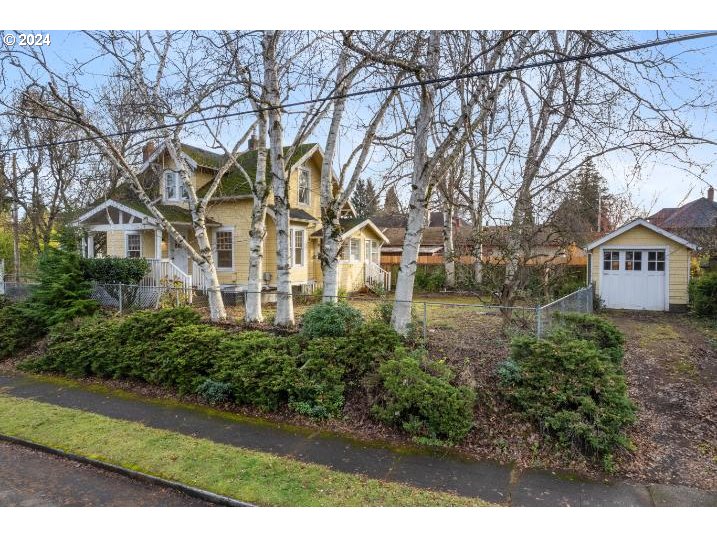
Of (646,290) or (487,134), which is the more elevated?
(487,134)

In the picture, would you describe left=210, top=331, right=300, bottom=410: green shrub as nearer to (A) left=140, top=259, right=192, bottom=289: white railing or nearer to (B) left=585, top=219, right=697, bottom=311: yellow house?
(A) left=140, top=259, right=192, bottom=289: white railing

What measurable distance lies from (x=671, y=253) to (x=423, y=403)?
13599mm

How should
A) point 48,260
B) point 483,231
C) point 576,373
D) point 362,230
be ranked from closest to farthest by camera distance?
point 576,373
point 483,231
point 48,260
point 362,230

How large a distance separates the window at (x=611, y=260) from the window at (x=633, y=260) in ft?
0.93

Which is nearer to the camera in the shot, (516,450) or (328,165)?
(516,450)

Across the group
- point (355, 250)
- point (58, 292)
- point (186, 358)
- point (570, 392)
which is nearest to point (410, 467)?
point (570, 392)

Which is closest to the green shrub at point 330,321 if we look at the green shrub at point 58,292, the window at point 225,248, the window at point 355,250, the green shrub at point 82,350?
the green shrub at point 82,350

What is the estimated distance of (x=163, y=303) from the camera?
40.9 feet

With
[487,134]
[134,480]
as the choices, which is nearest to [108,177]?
[487,134]

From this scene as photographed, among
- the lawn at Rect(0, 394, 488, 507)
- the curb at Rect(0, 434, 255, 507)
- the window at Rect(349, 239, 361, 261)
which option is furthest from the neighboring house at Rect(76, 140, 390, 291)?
the curb at Rect(0, 434, 255, 507)

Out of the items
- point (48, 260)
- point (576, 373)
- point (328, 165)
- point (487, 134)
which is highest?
point (487, 134)

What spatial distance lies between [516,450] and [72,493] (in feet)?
15.7

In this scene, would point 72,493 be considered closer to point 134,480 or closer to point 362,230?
point 134,480

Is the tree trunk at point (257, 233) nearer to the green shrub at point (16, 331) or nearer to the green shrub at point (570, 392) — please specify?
the green shrub at point (16, 331)
